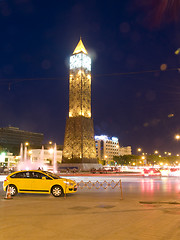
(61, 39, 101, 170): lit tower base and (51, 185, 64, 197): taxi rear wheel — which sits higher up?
(61, 39, 101, 170): lit tower base

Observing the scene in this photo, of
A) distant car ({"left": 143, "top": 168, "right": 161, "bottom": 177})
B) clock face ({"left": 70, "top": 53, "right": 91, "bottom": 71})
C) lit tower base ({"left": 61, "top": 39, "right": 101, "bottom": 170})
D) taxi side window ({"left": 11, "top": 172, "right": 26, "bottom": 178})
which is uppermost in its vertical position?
clock face ({"left": 70, "top": 53, "right": 91, "bottom": 71})

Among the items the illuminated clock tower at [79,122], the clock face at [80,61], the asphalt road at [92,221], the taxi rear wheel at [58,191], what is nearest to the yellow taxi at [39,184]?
the taxi rear wheel at [58,191]

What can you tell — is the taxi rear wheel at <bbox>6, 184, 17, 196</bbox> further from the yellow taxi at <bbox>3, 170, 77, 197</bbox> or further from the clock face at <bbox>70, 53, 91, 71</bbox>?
the clock face at <bbox>70, 53, 91, 71</bbox>

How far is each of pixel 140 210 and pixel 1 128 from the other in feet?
529

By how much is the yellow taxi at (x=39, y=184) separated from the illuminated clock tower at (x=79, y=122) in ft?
152

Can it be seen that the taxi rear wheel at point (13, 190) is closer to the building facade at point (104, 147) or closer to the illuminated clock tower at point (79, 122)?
the illuminated clock tower at point (79, 122)

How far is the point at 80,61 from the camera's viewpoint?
6769 centimetres

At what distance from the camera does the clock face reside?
6769 centimetres

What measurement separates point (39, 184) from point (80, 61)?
55.9 m

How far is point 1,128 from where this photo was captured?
161 metres

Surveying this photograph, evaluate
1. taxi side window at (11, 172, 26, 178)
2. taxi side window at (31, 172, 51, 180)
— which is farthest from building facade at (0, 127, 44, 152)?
taxi side window at (31, 172, 51, 180)

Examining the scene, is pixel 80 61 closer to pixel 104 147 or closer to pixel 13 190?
pixel 13 190

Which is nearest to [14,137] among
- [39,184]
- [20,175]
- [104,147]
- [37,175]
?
[104,147]

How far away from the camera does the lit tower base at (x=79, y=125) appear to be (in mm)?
62594
